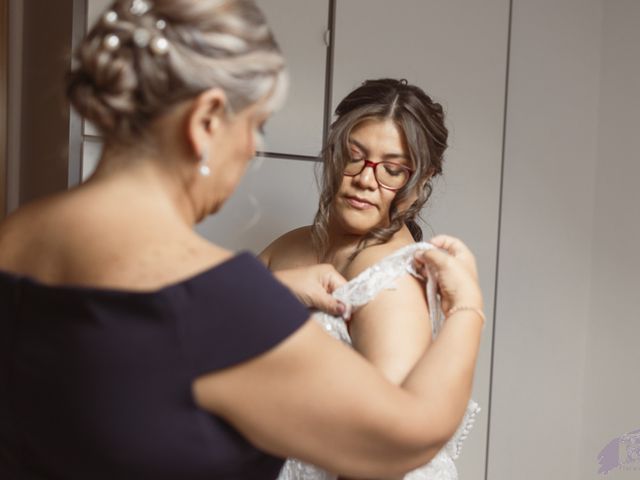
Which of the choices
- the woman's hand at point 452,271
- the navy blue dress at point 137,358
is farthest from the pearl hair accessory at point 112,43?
the woman's hand at point 452,271

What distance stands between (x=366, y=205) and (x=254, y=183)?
0.64 metres

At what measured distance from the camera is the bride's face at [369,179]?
148 centimetres

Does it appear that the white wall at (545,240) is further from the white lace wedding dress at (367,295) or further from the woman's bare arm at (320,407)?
the woman's bare arm at (320,407)

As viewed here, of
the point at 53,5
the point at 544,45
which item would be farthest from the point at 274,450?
the point at 544,45

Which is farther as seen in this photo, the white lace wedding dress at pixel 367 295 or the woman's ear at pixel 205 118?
the white lace wedding dress at pixel 367 295

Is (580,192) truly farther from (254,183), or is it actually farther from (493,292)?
(254,183)

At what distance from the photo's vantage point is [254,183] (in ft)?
6.78

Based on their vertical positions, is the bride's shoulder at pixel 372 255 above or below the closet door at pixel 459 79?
below

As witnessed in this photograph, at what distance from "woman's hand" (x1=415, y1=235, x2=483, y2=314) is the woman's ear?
0.47m

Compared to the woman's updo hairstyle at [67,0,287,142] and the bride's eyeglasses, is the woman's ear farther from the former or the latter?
the bride's eyeglasses

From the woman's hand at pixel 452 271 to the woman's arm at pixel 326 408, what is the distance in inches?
10.6

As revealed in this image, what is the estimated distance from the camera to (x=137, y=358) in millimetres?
713

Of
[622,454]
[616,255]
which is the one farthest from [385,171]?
[622,454]

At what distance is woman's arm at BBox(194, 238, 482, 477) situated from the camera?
73 cm
